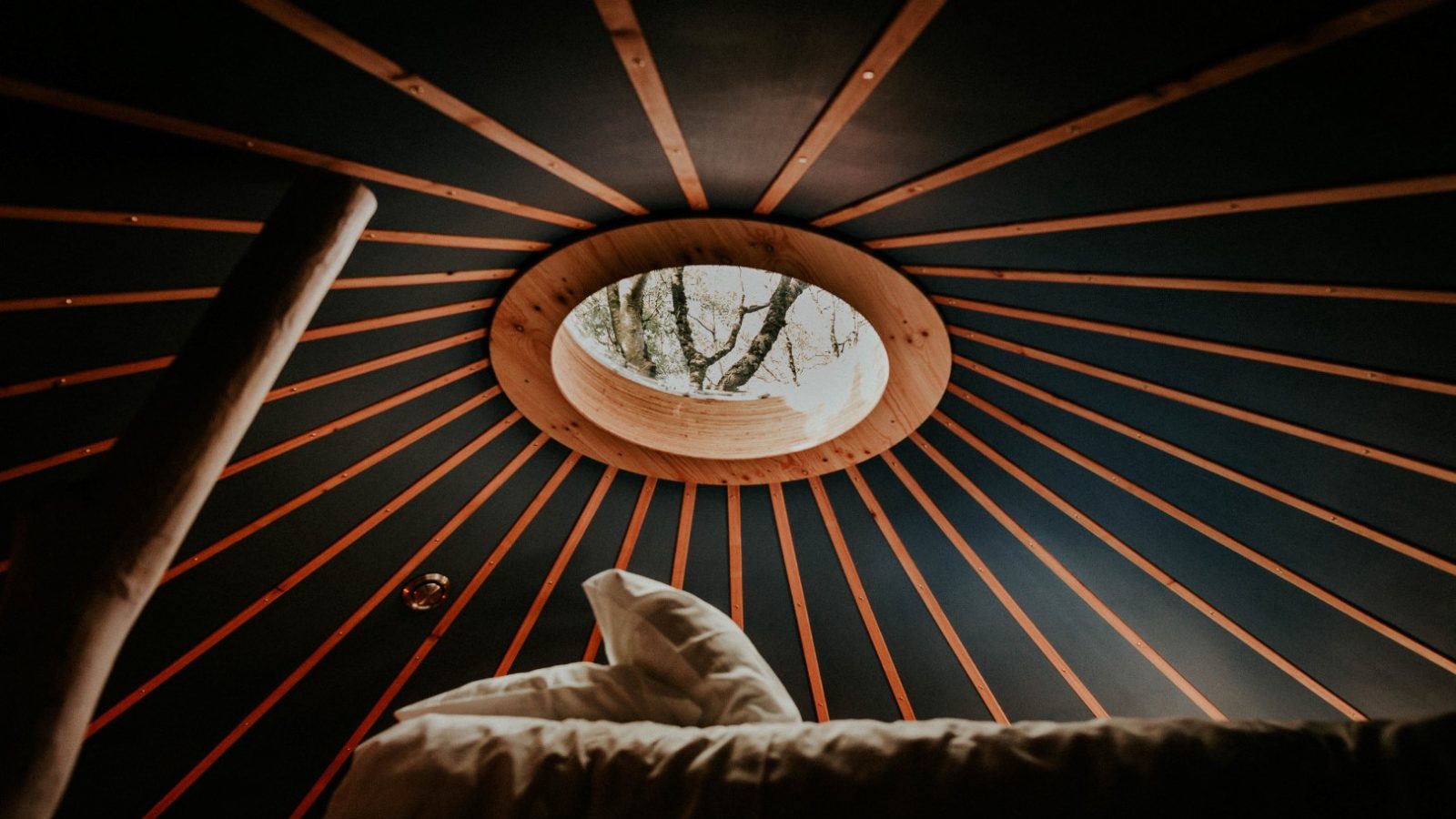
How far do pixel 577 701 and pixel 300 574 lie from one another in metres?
1.94

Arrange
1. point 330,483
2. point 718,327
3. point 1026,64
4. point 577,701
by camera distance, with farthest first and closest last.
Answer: point 718,327 → point 330,483 → point 577,701 → point 1026,64

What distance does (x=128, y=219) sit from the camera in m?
1.80

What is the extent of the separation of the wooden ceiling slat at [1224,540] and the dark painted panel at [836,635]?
3.37 feet

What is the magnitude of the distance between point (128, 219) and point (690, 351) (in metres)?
4.63

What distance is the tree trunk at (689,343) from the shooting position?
6250mm

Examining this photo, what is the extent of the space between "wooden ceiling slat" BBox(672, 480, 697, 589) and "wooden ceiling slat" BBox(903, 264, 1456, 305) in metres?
1.51

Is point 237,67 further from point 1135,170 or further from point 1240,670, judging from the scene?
point 1240,670

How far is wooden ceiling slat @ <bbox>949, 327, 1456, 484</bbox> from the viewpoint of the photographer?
83.4 inches

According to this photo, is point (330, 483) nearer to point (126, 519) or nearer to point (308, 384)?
point (308, 384)

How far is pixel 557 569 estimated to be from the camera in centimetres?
358

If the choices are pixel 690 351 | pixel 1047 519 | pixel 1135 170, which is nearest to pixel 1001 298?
pixel 1135 170

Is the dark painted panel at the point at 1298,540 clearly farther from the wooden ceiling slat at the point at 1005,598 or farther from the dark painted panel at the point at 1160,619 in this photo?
the wooden ceiling slat at the point at 1005,598

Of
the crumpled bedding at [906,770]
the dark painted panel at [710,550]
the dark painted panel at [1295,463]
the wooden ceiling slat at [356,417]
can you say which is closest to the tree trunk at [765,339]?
the dark painted panel at [710,550]

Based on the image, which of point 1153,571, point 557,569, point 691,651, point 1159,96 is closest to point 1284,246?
point 1159,96
